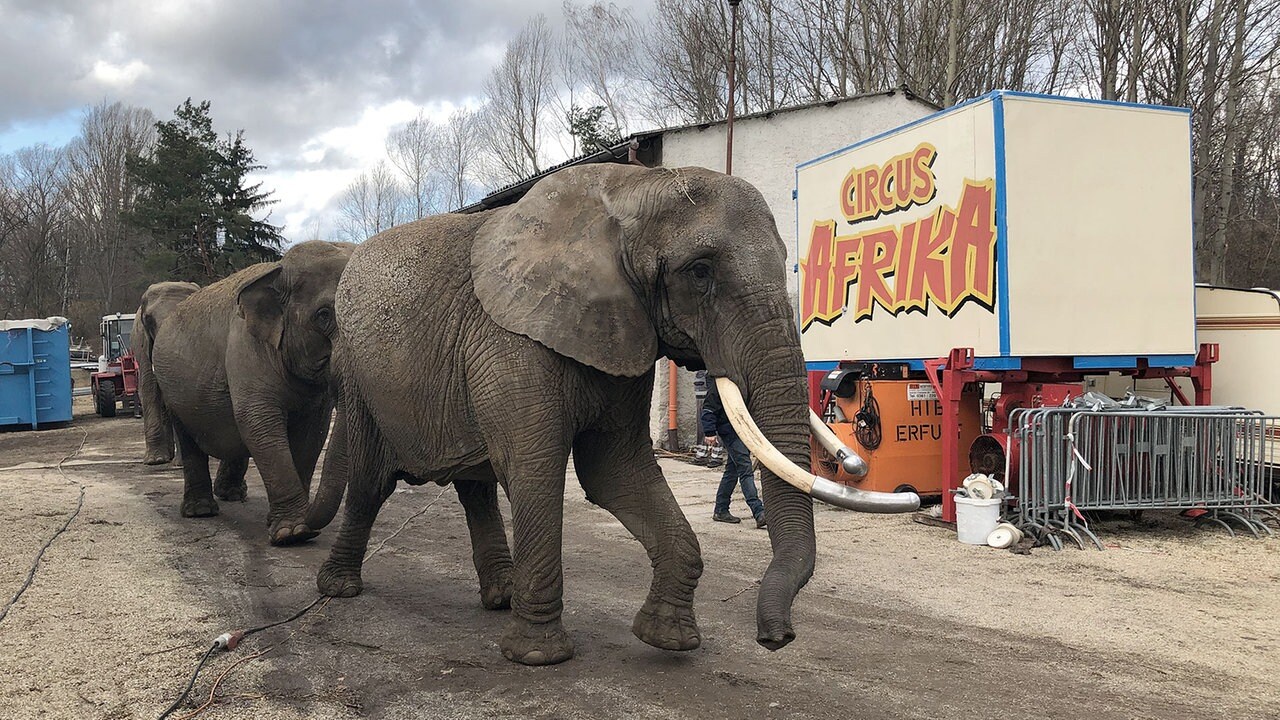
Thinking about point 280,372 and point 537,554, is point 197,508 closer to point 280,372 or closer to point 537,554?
point 280,372

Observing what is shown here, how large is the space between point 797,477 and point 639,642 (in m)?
1.75

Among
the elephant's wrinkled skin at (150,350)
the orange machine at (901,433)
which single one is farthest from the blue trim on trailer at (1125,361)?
the elephant's wrinkled skin at (150,350)

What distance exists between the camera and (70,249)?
171ft

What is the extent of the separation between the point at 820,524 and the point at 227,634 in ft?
18.9

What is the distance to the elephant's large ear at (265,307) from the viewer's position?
26.6ft

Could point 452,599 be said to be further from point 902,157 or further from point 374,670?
point 902,157

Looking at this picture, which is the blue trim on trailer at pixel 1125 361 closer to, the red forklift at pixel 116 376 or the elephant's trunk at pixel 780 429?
the elephant's trunk at pixel 780 429

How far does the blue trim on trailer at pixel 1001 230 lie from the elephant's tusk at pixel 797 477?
5.51m

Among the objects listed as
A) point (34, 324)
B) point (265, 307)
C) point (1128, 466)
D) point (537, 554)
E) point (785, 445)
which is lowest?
point (1128, 466)

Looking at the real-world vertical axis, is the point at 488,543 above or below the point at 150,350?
below

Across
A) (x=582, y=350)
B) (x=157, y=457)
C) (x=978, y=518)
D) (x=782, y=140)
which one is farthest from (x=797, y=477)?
(x=782, y=140)

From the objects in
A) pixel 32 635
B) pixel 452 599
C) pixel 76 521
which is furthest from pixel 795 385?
pixel 76 521

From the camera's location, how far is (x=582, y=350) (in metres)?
4.25

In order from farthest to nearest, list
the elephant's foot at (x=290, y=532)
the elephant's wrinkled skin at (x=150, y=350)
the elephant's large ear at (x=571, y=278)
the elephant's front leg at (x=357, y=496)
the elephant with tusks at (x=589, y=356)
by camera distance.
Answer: the elephant's wrinkled skin at (x=150, y=350) < the elephant's foot at (x=290, y=532) < the elephant's front leg at (x=357, y=496) < the elephant's large ear at (x=571, y=278) < the elephant with tusks at (x=589, y=356)
